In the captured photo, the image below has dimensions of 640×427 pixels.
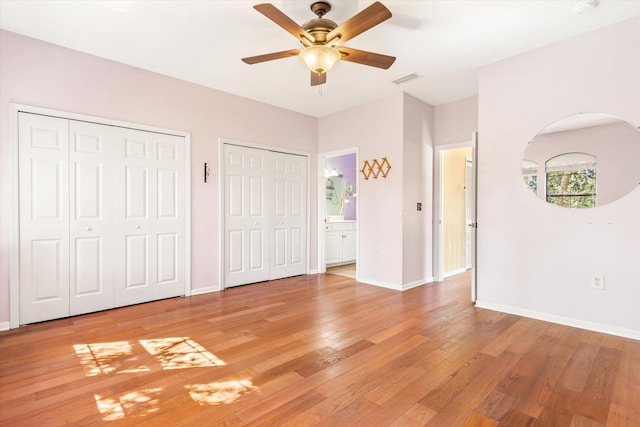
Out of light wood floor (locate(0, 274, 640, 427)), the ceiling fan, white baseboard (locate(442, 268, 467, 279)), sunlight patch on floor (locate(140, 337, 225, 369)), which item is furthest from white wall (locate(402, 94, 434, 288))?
sunlight patch on floor (locate(140, 337, 225, 369))

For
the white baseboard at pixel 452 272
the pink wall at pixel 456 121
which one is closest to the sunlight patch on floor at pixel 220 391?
the white baseboard at pixel 452 272

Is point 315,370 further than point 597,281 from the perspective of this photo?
No

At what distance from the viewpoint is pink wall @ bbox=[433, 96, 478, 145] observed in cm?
450

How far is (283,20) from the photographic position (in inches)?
85.1

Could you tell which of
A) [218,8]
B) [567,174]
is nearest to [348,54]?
[218,8]

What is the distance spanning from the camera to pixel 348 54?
2623 millimetres

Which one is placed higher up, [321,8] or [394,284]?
[321,8]

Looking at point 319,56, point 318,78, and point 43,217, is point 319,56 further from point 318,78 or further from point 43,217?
point 43,217

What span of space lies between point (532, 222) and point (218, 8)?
3522mm

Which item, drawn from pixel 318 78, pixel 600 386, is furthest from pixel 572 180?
pixel 318 78

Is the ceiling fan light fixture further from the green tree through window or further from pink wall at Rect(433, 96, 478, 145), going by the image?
pink wall at Rect(433, 96, 478, 145)

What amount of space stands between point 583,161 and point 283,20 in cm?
294

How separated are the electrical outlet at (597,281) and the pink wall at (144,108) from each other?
4085 mm

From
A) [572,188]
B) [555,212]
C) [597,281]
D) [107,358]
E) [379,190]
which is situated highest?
[379,190]
